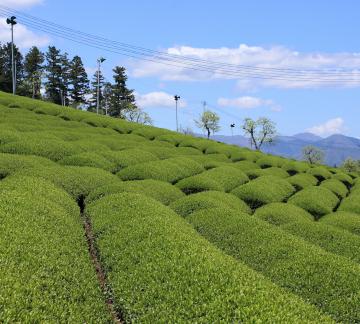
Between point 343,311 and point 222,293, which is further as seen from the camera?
point 343,311

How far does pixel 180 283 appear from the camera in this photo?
504 inches

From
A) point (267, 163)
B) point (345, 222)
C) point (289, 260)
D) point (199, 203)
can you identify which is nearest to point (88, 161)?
point (199, 203)

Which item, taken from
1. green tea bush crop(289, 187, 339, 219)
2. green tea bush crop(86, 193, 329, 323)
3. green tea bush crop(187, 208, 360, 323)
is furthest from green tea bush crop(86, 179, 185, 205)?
green tea bush crop(289, 187, 339, 219)

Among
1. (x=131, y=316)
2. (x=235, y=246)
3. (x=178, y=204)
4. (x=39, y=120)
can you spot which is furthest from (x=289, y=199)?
(x=39, y=120)

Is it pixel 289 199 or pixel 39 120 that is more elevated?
pixel 39 120

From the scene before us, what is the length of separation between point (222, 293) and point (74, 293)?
4161mm

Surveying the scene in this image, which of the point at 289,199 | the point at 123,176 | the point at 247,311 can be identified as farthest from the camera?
the point at 289,199

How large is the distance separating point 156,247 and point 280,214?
1390 centimetres

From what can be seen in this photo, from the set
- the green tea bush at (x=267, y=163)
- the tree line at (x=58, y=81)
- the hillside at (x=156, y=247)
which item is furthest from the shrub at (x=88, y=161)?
the tree line at (x=58, y=81)

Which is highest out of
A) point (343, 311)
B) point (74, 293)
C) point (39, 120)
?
point (39, 120)

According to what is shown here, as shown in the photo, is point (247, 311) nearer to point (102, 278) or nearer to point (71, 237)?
point (102, 278)

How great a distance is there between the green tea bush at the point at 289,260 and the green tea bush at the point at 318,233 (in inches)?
120

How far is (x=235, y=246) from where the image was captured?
19.8 metres

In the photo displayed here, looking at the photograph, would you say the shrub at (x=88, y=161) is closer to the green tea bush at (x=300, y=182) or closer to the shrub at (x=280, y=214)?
the shrub at (x=280, y=214)
